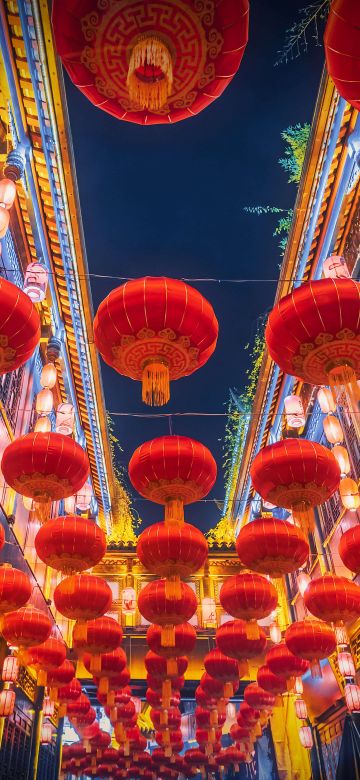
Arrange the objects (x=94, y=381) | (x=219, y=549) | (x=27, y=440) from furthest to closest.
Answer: (x=219, y=549) → (x=94, y=381) → (x=27, y=440)

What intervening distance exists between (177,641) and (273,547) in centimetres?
332

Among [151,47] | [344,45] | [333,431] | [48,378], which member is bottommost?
[344,45]

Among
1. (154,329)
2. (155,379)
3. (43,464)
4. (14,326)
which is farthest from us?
(43,464)

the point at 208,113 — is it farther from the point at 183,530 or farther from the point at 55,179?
the point at 183,530

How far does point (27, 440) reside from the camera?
5.04 metres

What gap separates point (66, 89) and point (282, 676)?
911 centimetres

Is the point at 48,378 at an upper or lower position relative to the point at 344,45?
upper

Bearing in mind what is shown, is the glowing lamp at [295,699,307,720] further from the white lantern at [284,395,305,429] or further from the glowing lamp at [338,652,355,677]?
the white lantern at [284,395,305,429]

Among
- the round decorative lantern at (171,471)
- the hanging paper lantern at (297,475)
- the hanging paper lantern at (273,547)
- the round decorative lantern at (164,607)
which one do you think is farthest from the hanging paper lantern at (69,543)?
the hanging paper lantern at (297,475)

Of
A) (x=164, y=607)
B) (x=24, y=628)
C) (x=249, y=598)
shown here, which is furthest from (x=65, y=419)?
(x=249, y=598)

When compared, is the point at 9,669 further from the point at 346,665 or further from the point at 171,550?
the point at 346,665

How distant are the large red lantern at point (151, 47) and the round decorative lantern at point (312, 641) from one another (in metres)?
6.86

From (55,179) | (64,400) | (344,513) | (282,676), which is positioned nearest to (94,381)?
(64,400)

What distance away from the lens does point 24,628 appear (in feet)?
22.7
